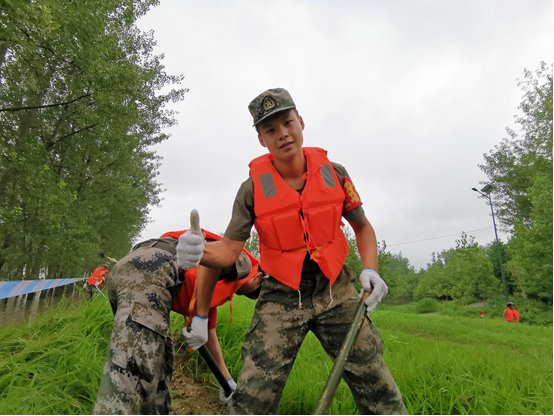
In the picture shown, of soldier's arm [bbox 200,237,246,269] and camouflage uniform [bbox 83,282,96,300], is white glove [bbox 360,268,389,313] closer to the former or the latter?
soldier's arm [bbox 200,237,246,269]

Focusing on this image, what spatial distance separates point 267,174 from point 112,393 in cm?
160

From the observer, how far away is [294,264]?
2.02 m

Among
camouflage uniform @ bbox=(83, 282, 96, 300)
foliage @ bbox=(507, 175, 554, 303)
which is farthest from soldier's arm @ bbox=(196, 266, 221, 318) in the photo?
foliage @ bbox=(507, 175, 554, 303)

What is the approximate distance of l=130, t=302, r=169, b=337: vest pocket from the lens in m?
2.00

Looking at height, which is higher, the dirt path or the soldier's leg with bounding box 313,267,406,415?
the soldier's leg with bounding box 313,267,406,415

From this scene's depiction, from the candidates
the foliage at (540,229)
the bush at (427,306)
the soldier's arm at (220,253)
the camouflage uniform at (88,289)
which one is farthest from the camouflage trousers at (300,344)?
the bush at (427,306)

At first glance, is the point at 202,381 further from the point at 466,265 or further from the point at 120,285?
the point at 466,265

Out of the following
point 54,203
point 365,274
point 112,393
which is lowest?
point 112,393

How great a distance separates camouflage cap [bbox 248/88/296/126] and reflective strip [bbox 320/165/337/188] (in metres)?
0.48

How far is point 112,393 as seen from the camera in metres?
1.80

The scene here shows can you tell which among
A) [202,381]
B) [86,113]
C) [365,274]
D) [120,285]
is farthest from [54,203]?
[365,274]

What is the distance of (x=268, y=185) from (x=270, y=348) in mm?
1023

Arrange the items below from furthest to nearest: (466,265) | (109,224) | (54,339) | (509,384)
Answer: (466,265)
(109,224)
(54,339)
(509,384)

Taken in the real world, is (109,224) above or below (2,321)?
above
